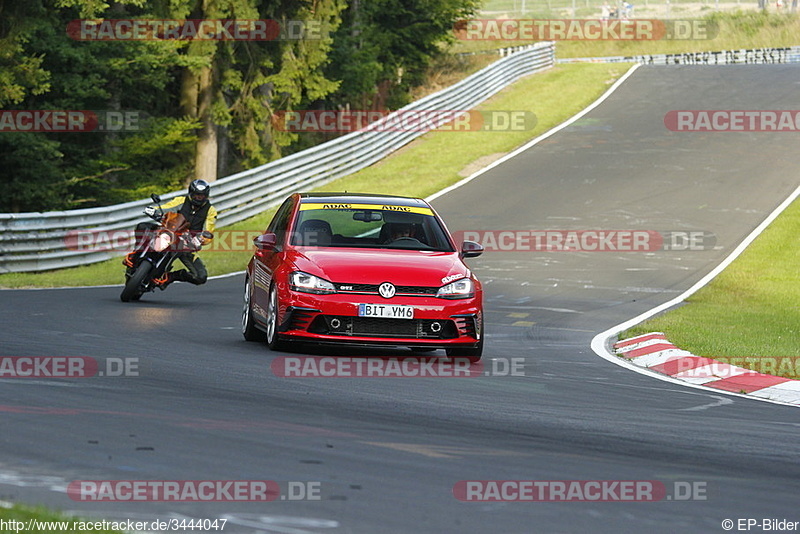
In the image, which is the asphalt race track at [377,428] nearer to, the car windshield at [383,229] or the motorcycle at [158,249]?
the motorcycle at [158,249]

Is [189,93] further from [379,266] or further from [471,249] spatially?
[379,266]

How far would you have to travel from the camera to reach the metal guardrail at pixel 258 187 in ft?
70.3

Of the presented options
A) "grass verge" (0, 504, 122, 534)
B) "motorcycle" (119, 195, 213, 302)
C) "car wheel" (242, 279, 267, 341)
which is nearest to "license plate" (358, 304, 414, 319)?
"car wheel" (242, 279, 267, 341)

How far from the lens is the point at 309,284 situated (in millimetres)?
11109

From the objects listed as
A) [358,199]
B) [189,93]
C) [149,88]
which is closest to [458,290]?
[358,199]

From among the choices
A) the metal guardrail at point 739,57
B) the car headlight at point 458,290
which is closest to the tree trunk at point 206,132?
the metal guardrail at point 739,57

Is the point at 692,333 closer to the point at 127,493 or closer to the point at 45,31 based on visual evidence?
the point at 127,493

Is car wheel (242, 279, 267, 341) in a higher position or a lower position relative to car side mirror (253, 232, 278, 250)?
lower

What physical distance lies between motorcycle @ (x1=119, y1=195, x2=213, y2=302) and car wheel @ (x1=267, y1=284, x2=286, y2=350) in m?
4.61

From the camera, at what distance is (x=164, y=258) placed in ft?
53.6

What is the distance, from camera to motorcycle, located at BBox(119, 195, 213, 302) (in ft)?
53.1

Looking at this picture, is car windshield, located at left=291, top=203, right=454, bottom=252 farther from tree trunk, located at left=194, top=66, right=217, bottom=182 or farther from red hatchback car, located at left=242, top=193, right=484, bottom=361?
tree trunk, located at left=194, top=66, right=217, bottom=182

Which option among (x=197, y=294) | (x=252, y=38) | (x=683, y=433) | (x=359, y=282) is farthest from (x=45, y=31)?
(x=683, y=433)

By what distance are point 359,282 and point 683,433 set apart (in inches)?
150
